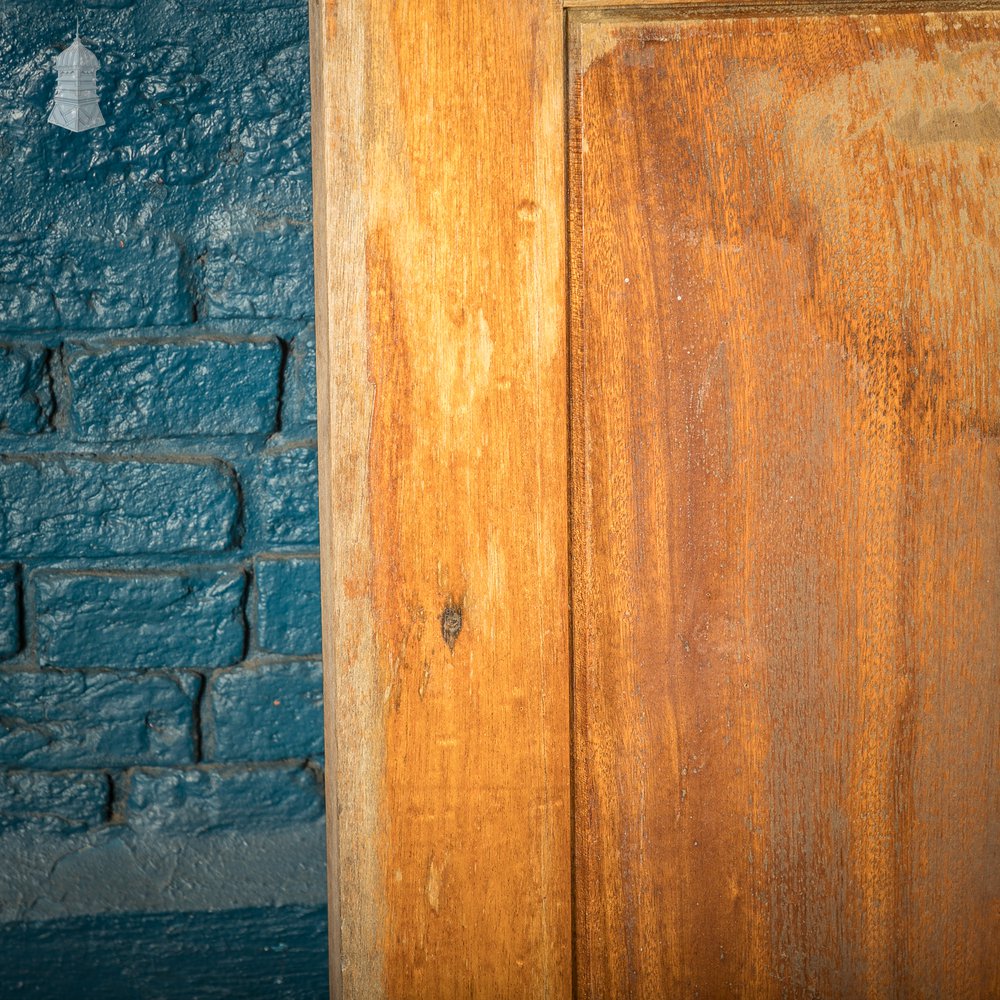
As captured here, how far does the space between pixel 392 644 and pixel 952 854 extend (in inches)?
22.2

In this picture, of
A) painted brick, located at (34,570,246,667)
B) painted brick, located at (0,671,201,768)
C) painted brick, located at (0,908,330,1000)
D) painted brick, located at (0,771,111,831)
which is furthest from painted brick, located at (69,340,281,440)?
painted brick, located at (0,908,330,1000)

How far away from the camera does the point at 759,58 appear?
72 centimetres

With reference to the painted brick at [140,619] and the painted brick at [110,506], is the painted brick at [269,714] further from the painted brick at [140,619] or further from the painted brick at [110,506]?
the painted brick at [110,506]

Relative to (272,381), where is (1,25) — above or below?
above

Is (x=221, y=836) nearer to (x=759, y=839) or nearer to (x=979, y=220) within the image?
(x=759, y=839)

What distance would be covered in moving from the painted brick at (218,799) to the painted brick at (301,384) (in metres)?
0.49

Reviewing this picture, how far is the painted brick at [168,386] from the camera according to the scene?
3.55 feet

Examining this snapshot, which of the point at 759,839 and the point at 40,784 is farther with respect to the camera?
the point at 40,784

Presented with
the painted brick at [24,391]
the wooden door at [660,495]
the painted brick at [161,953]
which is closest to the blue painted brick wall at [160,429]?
the painted brick at [24,391]

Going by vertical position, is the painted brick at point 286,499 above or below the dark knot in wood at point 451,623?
above

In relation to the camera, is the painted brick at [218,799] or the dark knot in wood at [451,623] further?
the painted brick at [218,799]

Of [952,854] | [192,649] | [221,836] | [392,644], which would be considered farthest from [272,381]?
[952,854]

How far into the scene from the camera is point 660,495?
0.75 metres

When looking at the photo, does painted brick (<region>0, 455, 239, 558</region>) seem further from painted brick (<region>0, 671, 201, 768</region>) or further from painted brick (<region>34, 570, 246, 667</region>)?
painted brick (<region>0, 671, 201, 768</region>)
